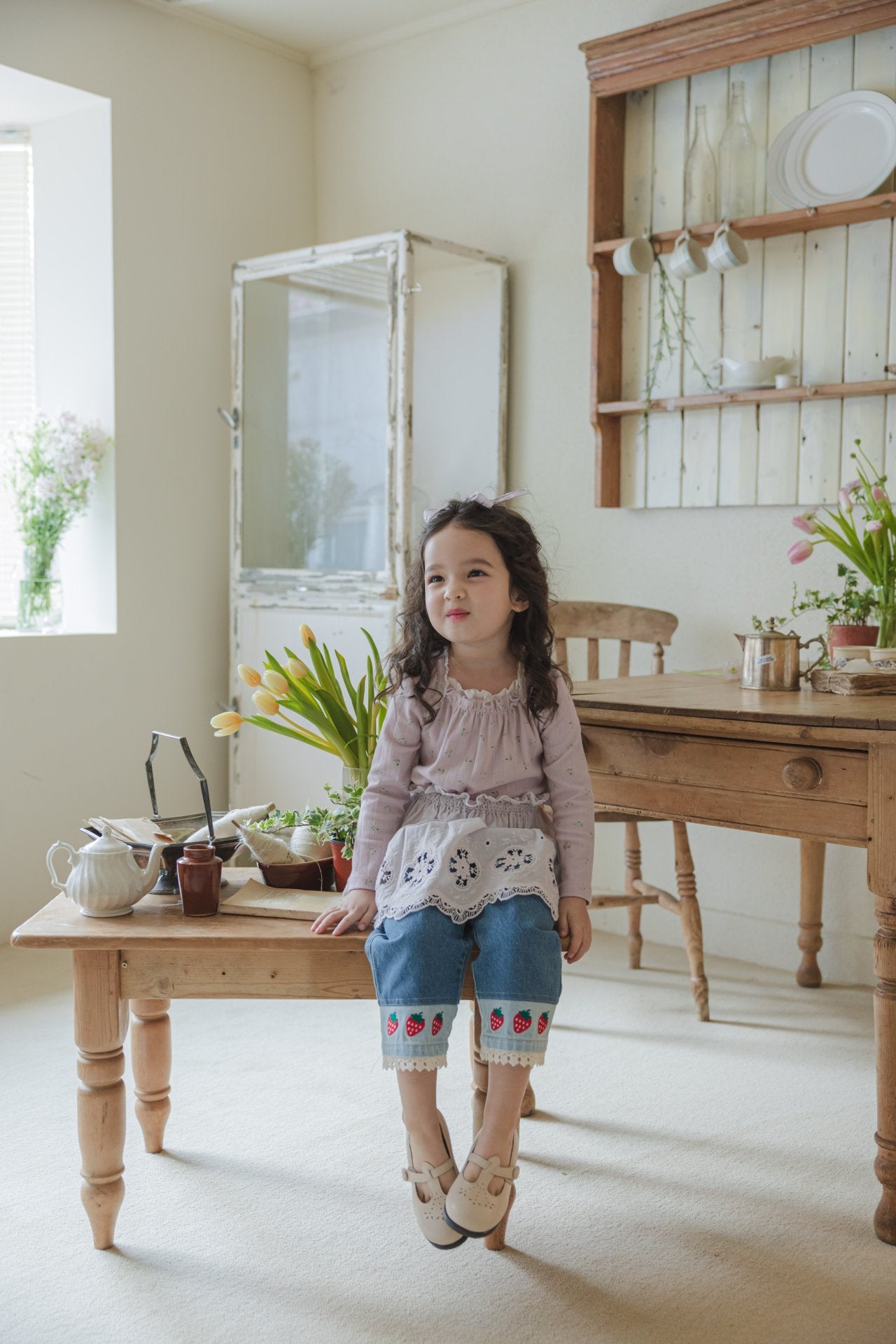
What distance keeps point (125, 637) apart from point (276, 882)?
180 cm

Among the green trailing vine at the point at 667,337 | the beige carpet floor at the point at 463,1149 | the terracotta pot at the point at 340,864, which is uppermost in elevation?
the green trailing vine at the point at 667,337

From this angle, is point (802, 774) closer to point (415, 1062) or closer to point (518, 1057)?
point (518, 1057)

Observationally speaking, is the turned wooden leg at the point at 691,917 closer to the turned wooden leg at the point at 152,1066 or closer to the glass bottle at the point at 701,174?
the turned wooden leg at the point at 152,1066

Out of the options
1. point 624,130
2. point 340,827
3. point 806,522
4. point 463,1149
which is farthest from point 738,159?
point 463,1149

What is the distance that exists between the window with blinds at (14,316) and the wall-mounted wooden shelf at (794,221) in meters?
1.67

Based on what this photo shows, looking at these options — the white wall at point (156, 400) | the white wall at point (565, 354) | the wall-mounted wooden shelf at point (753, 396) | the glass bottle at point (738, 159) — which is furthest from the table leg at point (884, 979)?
the white wall at point (156, 400)

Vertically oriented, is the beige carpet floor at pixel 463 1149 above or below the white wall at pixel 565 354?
below

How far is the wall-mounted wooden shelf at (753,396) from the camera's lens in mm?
2871

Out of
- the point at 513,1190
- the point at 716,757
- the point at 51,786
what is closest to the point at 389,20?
the point at 51,786

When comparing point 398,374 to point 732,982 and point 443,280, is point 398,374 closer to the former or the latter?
point 443,280

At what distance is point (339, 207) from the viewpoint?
158 inches

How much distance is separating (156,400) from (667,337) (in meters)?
1.48

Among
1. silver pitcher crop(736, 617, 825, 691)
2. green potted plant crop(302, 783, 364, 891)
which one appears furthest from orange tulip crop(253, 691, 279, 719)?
silver pitcher crop(736, 617, 825, 691)

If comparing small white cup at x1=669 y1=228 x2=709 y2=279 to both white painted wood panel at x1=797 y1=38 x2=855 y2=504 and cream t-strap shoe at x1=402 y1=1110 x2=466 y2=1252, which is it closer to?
white painted wood panel at x1=797 y1=38 x2=855 y2=504
